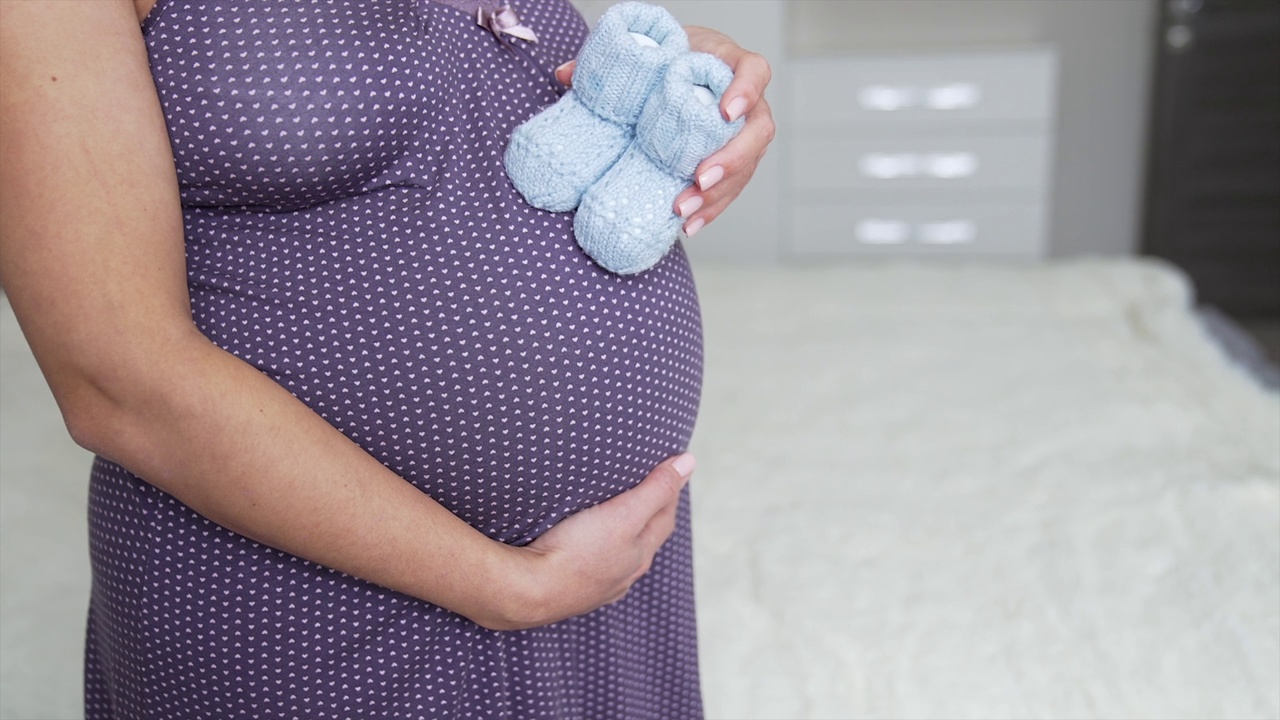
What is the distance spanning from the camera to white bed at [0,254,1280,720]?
843 millimetres

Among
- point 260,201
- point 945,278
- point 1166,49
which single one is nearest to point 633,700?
point 260,201

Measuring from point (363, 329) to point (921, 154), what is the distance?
2.80 metres

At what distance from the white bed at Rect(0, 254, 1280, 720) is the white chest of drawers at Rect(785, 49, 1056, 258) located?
1529mm

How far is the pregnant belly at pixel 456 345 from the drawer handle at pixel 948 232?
105 inches

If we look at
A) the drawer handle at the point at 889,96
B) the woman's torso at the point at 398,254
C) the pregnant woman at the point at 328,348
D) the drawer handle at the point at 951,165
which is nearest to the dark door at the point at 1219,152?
the drawer handle at the point at 951,165

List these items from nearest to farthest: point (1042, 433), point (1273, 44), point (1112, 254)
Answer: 1. point (1042, 433)
2. point (1273, 44)
3. point (1112, 254)

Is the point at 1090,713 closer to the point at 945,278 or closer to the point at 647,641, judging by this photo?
the point at 647,641

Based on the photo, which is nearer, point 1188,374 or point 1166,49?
point 1188,374

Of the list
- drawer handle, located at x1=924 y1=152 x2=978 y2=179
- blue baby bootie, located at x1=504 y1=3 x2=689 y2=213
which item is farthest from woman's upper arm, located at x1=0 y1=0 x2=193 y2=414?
drawer handle, located at x1=924 y1=152 x2=978 y2=179

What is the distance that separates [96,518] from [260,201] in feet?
0.78

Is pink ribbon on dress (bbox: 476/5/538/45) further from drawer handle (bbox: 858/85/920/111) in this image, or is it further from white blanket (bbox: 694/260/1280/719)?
drawer handle (bbox: 858/85/920/111)

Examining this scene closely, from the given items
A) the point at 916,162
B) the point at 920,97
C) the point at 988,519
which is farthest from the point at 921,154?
the point at 988,519

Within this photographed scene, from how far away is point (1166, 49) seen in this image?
3.02 metres

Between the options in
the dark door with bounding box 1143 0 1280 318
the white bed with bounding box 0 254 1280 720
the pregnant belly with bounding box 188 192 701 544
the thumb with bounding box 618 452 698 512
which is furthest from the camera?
the dark door with bounding box 1143 0 1280 318
